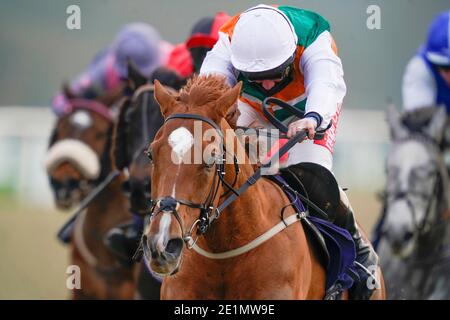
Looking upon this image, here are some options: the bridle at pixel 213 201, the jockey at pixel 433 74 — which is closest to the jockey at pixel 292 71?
the bridle at pixel 213 201

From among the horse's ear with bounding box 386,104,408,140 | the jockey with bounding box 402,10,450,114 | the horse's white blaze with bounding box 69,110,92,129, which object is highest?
the jockey with bounding box 402,10,450,114

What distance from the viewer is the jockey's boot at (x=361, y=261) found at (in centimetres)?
464

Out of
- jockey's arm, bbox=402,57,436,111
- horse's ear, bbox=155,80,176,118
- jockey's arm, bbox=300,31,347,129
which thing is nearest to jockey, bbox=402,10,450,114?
jockey's arm, bbox=402,57,436,111

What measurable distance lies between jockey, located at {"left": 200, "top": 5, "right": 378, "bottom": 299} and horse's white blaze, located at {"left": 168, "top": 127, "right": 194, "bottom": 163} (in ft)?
2.07

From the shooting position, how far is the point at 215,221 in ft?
13.0

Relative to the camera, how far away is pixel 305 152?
15.4ft

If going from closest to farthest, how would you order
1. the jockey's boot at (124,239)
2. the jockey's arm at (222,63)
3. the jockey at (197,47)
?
the jockey's arm at (222,63)
the jockey's boot at (124,239)
the jockey at (197,47)

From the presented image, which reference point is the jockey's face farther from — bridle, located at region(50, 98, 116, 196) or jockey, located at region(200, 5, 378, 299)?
jockey, located at region(200, 5, 378, 299)

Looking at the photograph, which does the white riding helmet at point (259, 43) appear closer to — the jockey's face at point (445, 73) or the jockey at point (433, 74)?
the jockey at point (433, 74)

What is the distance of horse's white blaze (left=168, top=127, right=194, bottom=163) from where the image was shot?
364cm

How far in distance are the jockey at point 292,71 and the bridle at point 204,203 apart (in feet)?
1.54

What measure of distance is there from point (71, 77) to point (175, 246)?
890cm

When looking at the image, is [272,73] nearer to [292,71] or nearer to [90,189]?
[292,71]
